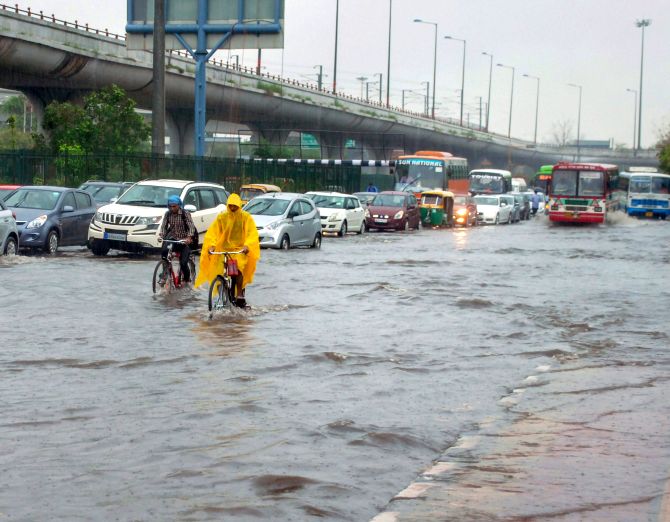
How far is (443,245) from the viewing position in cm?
3916

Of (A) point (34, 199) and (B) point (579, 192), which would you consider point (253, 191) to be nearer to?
(B) point (579, 192)

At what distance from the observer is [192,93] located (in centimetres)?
7056

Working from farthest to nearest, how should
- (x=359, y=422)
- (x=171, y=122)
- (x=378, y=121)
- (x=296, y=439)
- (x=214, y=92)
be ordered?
1. (x=378, y=121)
2. (x=171, y=122)
3. (x=214, y=92)
4. (x=359, y=422)
5. (x=296, y=439)

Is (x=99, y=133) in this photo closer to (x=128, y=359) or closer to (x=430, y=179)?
(x=430, y=179)

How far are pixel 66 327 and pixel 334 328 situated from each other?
3.34 metres

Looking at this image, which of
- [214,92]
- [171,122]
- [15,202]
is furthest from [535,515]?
[171,122]

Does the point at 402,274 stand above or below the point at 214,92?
below

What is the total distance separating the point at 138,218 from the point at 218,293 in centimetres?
1039

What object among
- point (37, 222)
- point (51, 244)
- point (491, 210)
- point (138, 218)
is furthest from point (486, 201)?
point (37, 222)

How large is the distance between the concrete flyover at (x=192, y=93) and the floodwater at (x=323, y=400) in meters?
32.9

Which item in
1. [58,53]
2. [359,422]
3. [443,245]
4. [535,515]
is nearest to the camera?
[535,515]

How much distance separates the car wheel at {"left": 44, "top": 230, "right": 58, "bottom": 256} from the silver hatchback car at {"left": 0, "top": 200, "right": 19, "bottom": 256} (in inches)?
70.3

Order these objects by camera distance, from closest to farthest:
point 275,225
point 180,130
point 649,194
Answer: point 275,225, point 649,194, point 180,130

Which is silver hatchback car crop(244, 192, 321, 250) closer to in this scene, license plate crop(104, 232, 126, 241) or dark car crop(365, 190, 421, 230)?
license plate crop(104, 232, 126, 241)
